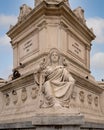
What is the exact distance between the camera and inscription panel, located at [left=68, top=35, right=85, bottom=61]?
18.3m

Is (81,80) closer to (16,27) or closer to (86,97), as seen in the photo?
(86,97)

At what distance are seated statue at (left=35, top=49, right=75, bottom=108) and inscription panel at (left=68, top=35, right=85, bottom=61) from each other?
8.31 meters

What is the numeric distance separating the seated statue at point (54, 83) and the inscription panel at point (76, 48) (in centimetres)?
831

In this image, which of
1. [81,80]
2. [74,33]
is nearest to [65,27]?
[74,33]

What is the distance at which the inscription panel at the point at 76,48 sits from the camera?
60.0 feet

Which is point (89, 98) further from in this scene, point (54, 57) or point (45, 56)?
point (54, 57)

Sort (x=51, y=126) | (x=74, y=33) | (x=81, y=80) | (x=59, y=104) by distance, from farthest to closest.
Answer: (x=74, y=33) < (x=81, y=80) < (x=59, y=104) < (x=51, y=126)

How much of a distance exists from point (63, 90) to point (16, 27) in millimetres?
10763

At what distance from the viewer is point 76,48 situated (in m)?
19.2

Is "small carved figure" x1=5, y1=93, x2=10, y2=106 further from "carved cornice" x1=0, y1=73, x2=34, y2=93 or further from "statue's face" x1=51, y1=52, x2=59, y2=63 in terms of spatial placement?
"statue's face" x1=51, y1=52, x2=59, y2=63

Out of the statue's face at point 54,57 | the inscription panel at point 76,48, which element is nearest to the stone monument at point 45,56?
the inscription panel at point 76,48

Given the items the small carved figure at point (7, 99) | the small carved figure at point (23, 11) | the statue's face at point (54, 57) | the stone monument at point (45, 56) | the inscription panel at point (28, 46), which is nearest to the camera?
the statue's face at point (54, 57)

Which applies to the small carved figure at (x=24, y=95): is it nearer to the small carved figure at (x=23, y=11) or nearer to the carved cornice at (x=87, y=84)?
the carved cornice at (x=87, y=84)

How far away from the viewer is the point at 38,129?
27.5 ft
